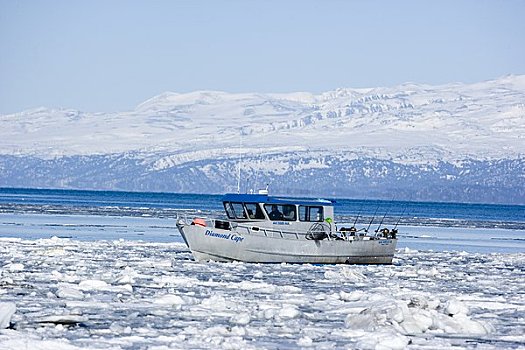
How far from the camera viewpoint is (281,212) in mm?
38875

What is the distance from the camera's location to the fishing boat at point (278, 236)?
3666 cm

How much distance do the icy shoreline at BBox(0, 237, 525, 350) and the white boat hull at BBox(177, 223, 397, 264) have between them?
26.7 inches

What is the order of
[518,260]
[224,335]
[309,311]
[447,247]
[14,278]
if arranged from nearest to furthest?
[224,335] < [309,311] < [14,278] < [518,260] < [447,247]

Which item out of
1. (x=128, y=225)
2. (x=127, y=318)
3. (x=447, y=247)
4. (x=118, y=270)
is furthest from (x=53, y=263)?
(x=128, y=225)

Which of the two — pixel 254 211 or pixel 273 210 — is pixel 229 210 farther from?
pixel 273 210

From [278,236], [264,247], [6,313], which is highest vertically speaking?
[6,313]

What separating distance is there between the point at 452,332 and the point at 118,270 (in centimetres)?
1288

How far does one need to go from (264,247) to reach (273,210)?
2213 millimetres

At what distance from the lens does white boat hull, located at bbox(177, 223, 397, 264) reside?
36.6 metres

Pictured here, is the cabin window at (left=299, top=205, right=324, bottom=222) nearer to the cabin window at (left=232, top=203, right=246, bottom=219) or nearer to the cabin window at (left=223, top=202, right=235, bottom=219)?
the cabin window at (left=232, top=203, right=246, bottom=219)

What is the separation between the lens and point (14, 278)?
28297mm

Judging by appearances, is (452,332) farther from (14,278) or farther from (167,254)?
(167,254)

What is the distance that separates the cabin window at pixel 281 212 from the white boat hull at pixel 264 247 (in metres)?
0.96

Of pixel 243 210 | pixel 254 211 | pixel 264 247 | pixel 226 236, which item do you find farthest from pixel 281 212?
pixel 226 236
